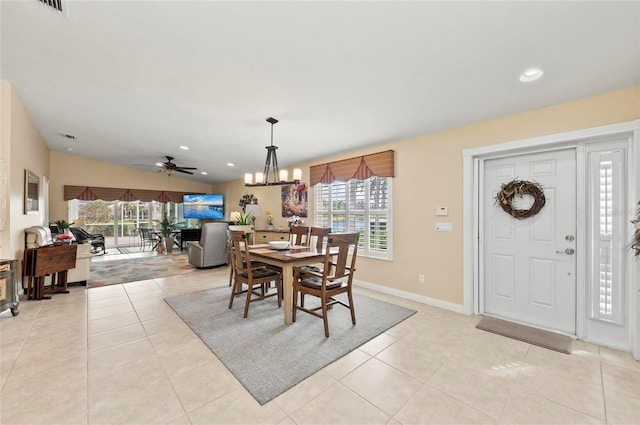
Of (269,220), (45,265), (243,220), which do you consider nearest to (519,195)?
(269,220)

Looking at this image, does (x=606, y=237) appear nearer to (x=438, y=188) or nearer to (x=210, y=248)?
(x=438, y=188)

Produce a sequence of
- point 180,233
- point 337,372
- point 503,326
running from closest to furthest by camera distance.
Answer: point 337,372
point 503,326
point 180,233

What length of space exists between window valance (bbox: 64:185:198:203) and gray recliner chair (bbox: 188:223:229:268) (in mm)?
3933

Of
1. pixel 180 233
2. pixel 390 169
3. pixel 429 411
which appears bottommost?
pixel 429 411

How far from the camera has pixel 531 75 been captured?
2.24m

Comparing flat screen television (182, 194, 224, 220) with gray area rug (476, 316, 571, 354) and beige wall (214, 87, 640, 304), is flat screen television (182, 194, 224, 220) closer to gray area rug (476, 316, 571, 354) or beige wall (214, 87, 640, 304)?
beige wall (214, 87, 640, 304)

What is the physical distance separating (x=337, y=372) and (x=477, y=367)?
1144mm

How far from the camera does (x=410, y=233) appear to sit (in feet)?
12.7

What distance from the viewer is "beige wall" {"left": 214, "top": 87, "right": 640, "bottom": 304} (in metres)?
2.66

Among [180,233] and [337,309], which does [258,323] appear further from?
[180,233]

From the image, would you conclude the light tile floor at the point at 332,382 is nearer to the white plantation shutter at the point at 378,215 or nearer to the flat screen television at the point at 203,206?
the white plantation shutter at the point at 378,215

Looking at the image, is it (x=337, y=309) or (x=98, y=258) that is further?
(x=98, y=258)

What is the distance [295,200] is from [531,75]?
4.39 metres

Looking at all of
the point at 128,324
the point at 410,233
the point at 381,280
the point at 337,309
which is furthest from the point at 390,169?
the point at 128,324
